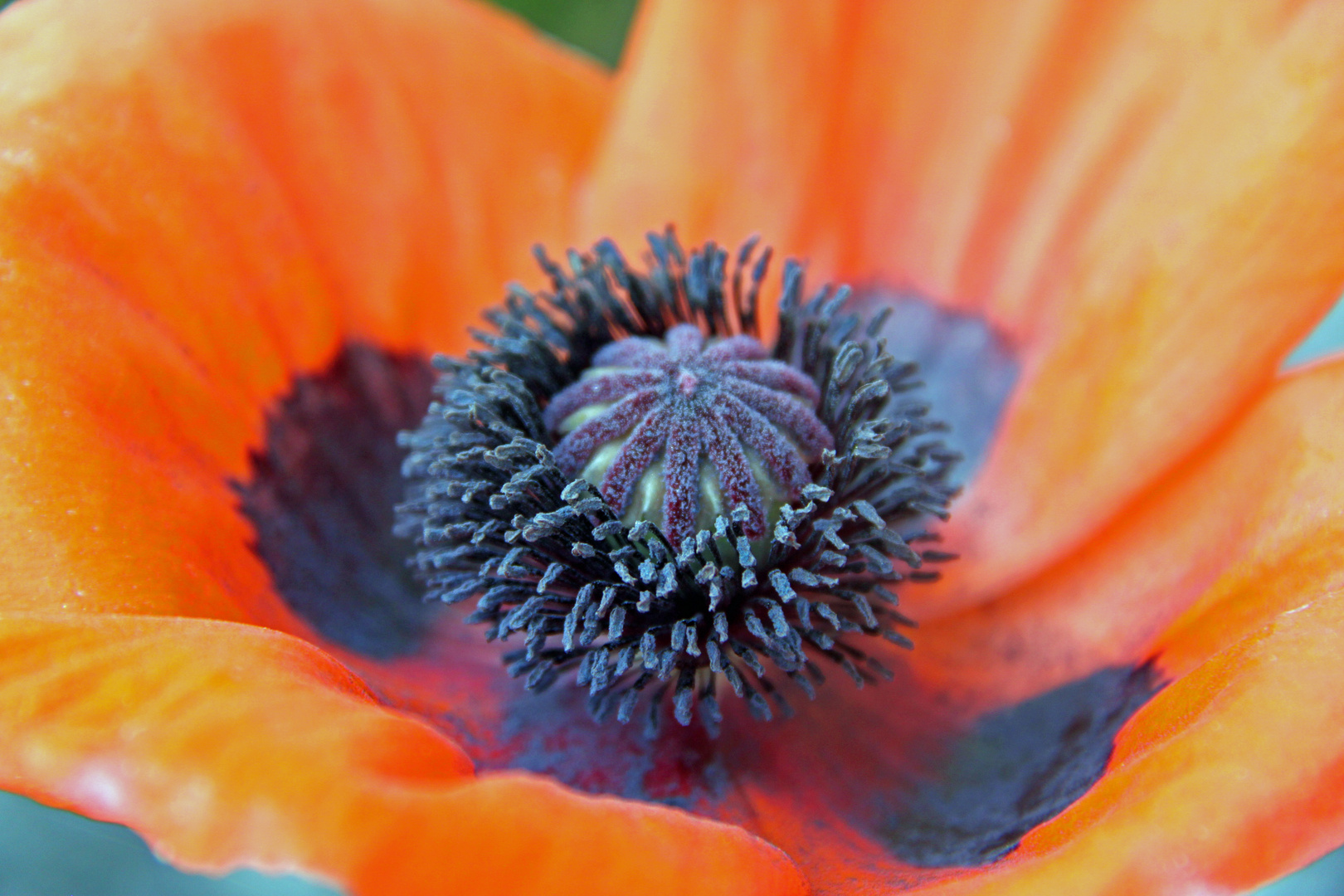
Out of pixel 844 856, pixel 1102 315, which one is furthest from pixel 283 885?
pixel 1102 315

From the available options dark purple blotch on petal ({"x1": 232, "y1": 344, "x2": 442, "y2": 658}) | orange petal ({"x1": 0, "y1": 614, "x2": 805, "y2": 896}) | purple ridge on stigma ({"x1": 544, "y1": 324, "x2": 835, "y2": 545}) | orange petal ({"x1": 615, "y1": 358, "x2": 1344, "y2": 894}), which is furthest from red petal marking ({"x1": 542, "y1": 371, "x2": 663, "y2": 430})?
orange petal ({"x1": 0, "y1": 614, "x2": 805, "y2": 896})

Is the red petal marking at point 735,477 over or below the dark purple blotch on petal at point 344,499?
over

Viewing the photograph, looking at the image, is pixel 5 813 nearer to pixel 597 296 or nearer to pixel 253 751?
pixel 253 751

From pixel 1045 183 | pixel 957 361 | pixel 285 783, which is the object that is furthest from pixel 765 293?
pixel 285 783

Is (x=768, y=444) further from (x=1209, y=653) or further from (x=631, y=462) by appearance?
(x=1209, y=653)

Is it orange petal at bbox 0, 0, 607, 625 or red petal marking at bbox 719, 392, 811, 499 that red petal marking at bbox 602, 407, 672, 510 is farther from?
orange petal at bbox 0, 0, 607, 625

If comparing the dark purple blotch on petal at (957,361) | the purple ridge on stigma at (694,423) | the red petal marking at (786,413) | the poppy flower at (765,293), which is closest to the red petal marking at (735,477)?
the purple ridge on stigma at (694,423)

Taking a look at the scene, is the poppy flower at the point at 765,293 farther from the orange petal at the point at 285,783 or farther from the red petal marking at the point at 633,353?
the red petal marking at the point at 633,353
